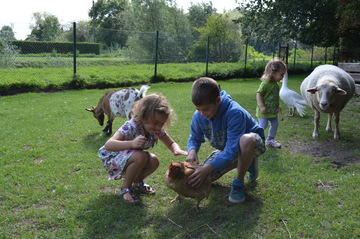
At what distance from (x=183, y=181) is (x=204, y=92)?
914 mm

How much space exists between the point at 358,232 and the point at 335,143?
11.5 feet

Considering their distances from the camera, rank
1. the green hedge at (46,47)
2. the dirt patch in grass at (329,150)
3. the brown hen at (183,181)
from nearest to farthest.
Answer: the brown hen at (183,181) < the dirt patch in grass at (329,150) < the green hedge at (46,47)

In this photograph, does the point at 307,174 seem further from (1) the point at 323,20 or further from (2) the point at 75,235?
(1) the point at 323,20

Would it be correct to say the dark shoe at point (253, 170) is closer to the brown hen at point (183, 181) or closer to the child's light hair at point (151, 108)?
the brown hen at point (183, 181)

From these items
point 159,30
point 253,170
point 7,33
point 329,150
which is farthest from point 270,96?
point 159,30

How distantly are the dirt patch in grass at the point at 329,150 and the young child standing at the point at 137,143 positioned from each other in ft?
9.45

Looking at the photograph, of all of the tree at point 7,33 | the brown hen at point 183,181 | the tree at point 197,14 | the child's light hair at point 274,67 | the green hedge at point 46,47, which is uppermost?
the tree at point 197,14

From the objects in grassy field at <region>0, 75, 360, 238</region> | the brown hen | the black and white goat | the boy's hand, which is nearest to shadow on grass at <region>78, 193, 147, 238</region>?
grassy field at <region>0, 75, 360, 238</region>

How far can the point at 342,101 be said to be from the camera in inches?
259

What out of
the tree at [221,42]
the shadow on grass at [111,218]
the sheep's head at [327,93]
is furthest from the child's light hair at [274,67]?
the tree at [221,42]

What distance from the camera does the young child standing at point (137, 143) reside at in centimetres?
343

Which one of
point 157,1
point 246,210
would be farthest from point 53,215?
point 157,1

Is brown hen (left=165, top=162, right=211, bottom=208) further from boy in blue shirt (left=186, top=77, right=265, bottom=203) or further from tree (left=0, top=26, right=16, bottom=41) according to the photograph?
tree (left=0, top=26, right=16, bottom=41)

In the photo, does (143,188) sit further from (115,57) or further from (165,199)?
(115,57)
